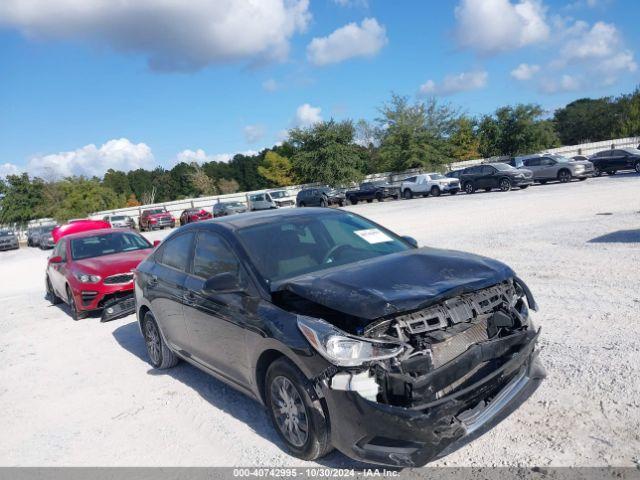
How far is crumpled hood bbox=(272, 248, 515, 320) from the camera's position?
3.21 metres

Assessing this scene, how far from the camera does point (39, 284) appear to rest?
1548cm

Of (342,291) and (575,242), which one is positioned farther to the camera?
(575,242)

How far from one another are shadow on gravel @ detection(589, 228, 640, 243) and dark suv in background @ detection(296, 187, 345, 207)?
28.0 metres

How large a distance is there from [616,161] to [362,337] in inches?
1263

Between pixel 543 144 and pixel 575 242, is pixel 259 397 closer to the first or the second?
pixel 575 242

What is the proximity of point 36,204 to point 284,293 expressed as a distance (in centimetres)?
6152

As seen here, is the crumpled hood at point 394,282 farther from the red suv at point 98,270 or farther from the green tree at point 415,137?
the green tree at point 415,137

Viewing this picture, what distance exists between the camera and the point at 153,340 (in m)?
5.95

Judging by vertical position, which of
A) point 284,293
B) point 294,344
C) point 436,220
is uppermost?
point 284,293

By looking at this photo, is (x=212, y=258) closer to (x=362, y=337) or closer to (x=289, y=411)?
(x=289, y=411)

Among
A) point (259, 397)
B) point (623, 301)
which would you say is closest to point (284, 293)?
point (259, 397)

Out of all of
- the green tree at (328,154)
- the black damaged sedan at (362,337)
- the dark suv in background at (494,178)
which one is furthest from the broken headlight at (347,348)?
the green tree at (328,154)

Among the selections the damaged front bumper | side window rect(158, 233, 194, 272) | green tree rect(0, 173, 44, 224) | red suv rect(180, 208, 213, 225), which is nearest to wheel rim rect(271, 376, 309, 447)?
the damaged front bumper

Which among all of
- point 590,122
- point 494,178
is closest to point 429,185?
point 494,178
